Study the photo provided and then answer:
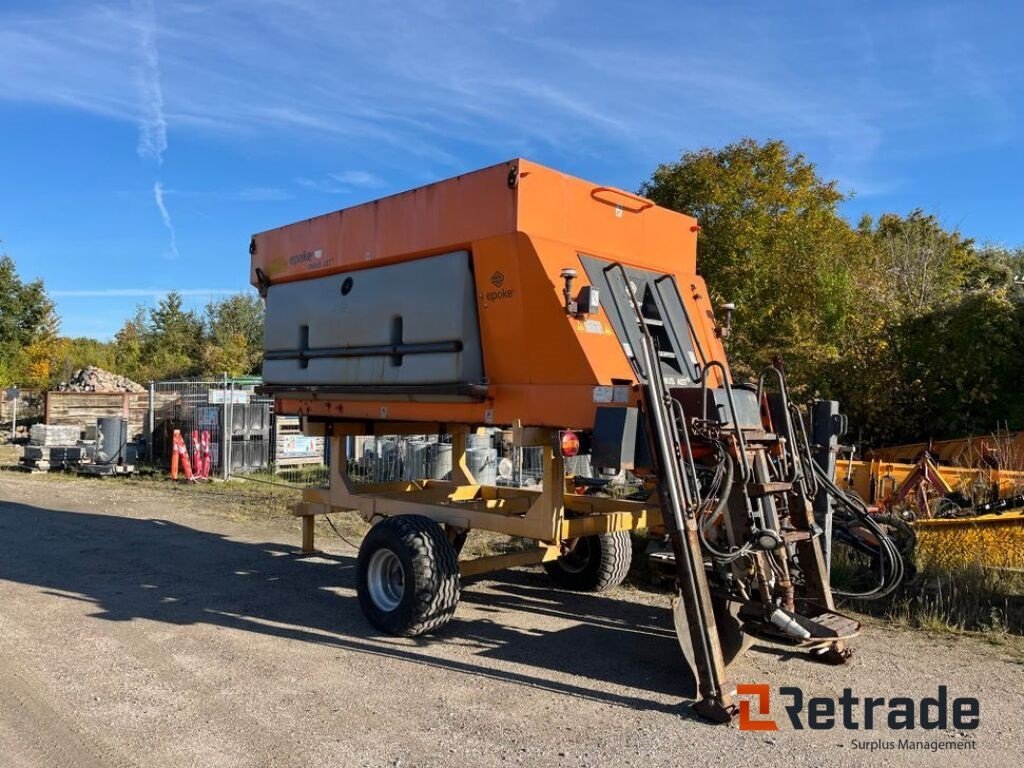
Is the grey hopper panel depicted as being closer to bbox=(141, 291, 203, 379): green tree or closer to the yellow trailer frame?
the yellow trailer frame

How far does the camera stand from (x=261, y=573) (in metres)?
8.15

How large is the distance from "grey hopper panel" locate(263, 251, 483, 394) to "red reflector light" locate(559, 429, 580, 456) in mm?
887

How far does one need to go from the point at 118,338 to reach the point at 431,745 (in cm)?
Answer: 5418

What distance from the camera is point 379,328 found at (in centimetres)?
665

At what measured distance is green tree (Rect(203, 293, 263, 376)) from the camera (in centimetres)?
4412

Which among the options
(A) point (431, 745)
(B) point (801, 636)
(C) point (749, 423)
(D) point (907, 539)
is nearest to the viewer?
(A) point (431, 745)

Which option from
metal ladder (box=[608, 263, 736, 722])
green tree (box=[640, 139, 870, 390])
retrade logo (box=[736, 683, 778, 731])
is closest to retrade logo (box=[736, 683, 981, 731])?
retrade logo (box=[736, 683, 778, 731])

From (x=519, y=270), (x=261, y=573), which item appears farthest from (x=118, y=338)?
(x=519, y=270)

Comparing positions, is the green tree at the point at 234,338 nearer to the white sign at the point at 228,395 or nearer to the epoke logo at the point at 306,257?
the white sign at the point at 228,395

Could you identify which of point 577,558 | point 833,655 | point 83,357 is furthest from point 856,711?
point 83,357

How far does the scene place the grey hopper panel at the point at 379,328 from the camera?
6.03 metres

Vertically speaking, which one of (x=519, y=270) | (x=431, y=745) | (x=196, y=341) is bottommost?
(x=431, y=745)

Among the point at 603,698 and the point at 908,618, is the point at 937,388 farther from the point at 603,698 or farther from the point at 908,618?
the point at 603,698

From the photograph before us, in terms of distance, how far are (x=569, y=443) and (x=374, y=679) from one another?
6.21 feet
